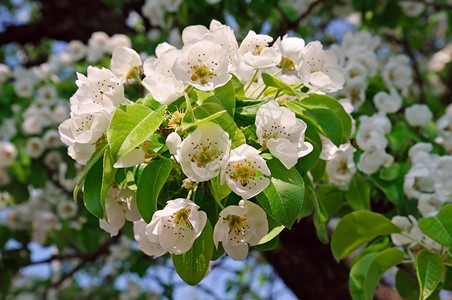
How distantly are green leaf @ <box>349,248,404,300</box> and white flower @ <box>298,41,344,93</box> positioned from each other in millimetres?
457

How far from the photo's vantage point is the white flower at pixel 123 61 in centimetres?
111

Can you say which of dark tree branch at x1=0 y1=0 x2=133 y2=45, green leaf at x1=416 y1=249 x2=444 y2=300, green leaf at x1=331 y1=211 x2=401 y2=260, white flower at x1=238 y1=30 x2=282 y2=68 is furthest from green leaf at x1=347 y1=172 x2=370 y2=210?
dark tree branch at x1=0 y1=0 x2=133 y2=45

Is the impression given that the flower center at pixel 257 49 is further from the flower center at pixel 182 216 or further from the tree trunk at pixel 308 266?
the tree trunk at pixel 308 266

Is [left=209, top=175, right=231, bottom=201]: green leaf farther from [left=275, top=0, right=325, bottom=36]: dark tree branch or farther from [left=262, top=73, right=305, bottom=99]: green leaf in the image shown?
[left=275, top=0, right=325, bottom=36]: dark tree branch

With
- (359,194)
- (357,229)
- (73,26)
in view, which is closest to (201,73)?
(357,229)

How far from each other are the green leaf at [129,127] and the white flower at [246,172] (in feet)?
0.50

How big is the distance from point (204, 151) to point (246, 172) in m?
0.08

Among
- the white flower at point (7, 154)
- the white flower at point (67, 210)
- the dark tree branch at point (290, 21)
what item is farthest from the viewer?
the white flower at point (67, 210)

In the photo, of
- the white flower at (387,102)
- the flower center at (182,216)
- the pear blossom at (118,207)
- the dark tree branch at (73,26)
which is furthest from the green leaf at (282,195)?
the dark tree branch at (73,26)

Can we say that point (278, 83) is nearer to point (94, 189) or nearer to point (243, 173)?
point (243, 173)

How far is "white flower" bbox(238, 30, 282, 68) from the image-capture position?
0.99 m

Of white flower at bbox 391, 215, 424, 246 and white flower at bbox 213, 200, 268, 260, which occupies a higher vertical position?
white flower at bbox 213, 200, 268, 260

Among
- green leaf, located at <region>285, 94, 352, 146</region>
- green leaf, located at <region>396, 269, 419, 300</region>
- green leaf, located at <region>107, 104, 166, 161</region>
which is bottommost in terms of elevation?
green leaf, located at <region>396, 269, 419, 300</region>

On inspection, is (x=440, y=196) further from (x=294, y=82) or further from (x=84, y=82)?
(x=84, y=82)
